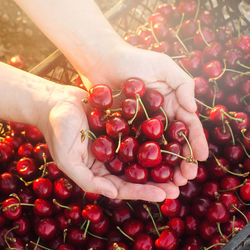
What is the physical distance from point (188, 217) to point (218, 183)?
0.77ft

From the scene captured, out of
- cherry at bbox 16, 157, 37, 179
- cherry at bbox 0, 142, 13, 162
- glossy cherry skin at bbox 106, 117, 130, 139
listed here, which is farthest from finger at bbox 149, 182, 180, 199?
cherry at bbox 0, 142, 13, 162

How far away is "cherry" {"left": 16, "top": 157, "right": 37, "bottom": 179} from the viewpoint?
165 centimetres

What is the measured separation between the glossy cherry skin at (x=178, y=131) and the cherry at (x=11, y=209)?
819 millimetres

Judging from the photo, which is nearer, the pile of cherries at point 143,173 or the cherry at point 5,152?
the pile of cherries at point 143,173

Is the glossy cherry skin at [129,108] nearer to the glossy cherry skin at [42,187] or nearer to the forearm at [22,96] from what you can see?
the forearm at [22,96]

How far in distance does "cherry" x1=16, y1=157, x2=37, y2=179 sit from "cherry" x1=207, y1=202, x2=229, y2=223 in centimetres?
91

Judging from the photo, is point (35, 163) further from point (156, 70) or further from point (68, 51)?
point (156, 70)

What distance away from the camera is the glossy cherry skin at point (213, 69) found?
5.90ft

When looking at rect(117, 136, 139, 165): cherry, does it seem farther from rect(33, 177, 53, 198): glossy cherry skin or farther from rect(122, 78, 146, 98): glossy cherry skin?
rect(33, 177, 53, 198): glossy cherry skin

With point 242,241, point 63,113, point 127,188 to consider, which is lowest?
point 242,241

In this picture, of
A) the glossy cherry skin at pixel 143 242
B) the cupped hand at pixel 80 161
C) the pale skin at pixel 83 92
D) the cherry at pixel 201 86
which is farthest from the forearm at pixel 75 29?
the glossy cherry skin at pixel 143 242

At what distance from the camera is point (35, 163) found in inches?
67.5

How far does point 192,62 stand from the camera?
186 centimetres

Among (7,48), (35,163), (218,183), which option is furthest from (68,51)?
(7,48)
